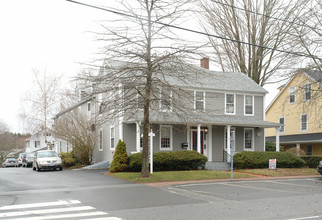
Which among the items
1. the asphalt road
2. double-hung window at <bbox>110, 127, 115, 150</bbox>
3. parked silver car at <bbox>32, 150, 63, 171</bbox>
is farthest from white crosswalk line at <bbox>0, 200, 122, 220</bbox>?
double-hung window at <bbox>110, 127, 115, 150</bbox>

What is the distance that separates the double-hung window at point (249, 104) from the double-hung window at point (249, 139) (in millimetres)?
1362

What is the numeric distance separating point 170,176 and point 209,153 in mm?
8585

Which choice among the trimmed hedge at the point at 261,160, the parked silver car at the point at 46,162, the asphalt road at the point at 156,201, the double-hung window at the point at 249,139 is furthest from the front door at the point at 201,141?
the parked silver car at the point at 46,162

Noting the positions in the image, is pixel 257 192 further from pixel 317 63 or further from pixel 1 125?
pixel 1 125

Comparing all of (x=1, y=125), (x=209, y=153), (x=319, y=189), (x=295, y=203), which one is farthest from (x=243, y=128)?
(x=1, y=125)

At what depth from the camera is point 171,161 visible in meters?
22.6

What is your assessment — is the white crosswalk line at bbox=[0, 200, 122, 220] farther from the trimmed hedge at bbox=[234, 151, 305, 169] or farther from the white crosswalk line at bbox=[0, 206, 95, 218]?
the trimmed hedge at bbox=[234, 151, 305, 169]

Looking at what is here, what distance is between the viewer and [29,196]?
12992mm

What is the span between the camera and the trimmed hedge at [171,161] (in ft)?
72.2

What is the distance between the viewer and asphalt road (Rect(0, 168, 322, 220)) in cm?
973

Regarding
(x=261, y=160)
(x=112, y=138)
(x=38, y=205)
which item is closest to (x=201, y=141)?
(x=261, y=160)

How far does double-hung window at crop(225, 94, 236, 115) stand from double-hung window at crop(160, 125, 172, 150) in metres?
5.24

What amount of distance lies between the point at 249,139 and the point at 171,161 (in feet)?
29.5

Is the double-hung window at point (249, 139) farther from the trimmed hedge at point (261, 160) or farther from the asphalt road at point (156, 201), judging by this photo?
the asphalt road at point (156, 201)
